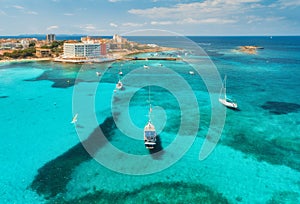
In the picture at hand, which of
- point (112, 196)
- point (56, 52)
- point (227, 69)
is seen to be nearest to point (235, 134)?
point (112, 196)

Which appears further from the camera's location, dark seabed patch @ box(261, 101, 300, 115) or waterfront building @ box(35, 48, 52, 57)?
waterfront building @ box(35, 48, 52, 57)

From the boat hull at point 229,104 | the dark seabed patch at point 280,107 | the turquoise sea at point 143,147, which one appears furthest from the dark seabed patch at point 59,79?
the dark seabed patch at point 280,107

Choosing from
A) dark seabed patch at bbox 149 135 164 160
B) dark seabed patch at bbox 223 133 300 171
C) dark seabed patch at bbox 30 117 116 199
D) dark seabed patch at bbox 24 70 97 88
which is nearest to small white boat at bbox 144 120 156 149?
dark seabed patch at bbox 149 135 164 160

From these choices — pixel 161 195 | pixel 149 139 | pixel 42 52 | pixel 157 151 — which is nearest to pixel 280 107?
pixel 157 151

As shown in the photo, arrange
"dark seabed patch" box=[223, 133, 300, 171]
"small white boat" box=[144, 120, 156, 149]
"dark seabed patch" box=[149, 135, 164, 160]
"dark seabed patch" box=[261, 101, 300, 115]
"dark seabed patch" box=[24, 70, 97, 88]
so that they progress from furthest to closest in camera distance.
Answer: "dark seabed patch" box=[24, 70, 97, 88] < "dark seabed patch" box=[261, 101, 300, 115] < "small white boat" box=[144, 120, 156, 149] < "dark seabed patch" box=[149, 135, 164, 160] < "dark seabed patch" box=[223, 133, 300, 171]

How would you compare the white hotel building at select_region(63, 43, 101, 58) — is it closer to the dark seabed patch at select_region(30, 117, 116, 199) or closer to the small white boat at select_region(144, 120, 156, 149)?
the dark seabed patch at select_region(30, 117, 116, 199)

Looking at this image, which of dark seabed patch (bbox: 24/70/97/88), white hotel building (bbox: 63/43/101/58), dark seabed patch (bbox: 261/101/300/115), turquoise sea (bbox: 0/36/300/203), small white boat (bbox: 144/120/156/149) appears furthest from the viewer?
white hotel building (bbox: 63/43/101/58)

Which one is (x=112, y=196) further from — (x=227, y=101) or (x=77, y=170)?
(x=227, y=101)
